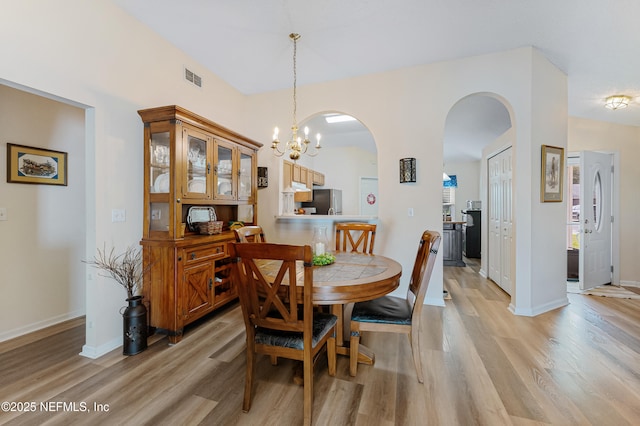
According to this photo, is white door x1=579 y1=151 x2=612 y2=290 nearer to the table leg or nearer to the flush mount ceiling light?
the flush mount ceiling light

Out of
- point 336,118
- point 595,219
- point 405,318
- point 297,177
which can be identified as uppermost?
point 336,118

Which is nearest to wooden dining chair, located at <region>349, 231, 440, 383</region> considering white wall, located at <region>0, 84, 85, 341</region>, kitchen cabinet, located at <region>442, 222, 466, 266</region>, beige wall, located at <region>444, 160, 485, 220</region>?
white wall, located at <region>0, 84, 85, 341</region>

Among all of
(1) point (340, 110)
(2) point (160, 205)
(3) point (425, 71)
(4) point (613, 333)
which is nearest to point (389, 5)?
(3) point (425, 71)

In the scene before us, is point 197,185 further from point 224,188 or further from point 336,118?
point 336,118

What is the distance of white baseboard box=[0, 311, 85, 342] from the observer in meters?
2.40

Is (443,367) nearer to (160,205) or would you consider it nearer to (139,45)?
(160,205)

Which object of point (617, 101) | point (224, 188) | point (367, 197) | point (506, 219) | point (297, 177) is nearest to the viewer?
point (224, 188)

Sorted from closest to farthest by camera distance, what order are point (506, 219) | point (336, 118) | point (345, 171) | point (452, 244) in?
point (506, 219) < point (336, 118) < point (452, 244) < point (345, 171)

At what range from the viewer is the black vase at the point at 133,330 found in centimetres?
219

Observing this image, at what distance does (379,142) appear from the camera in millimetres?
3490

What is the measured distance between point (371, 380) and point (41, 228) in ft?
11.0

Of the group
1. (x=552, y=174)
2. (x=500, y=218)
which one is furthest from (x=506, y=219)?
(x=552, y=174)

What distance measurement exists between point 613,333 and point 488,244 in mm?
2092

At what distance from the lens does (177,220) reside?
241 cm
